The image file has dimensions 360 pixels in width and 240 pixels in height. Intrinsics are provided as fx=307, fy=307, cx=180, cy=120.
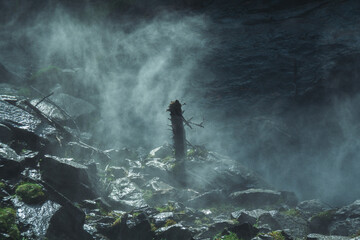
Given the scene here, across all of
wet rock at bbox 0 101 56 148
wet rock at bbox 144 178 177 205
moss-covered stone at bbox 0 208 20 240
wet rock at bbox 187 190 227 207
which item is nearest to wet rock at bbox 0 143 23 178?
moss-covered stone at bbox 0 208 20 240

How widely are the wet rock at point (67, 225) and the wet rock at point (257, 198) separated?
7.51m

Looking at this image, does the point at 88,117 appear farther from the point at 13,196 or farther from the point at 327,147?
the point at 327,147

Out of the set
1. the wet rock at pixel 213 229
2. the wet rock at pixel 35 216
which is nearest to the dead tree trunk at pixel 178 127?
the wet rock at pixel 213 229

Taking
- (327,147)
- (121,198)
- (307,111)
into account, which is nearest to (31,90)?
(121,198)

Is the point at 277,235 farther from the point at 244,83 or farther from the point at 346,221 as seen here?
the point at 244,83

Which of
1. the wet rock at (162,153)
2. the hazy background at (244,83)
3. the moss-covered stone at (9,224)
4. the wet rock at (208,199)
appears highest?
the hazy background at (244,83)

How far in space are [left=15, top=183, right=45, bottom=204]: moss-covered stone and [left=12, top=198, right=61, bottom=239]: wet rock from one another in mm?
167

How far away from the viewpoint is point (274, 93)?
2323 cm

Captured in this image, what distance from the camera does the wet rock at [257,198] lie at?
13648 mm

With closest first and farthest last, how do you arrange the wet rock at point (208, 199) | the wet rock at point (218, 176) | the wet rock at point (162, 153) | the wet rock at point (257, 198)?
the wet rock at point (208, 199) < the wet rock at point (257, 198) < the wet rock at point (218, 176) < the wet rock at point (162, 153)

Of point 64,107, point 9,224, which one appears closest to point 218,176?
point 9,224

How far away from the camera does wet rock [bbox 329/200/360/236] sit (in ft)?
32.2

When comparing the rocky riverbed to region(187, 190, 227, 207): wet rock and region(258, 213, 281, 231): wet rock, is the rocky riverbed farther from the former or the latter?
region(258, 213, 281, 231): wet rock

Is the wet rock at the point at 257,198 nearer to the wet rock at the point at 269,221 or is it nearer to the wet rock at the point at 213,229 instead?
the wet rock at the point at 269,221
